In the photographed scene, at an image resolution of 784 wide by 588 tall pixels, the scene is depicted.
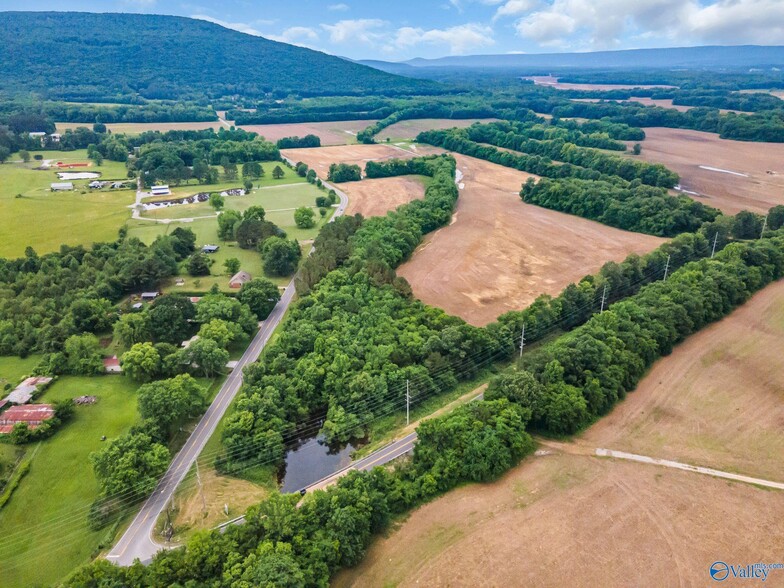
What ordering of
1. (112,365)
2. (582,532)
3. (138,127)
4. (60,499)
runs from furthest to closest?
1. (138,127)
2. (112,365)
3. (60,499)
4. (582,532)

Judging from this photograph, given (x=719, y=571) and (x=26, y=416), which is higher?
(x=26, y=416)

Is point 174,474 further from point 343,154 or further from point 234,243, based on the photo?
point 343,154

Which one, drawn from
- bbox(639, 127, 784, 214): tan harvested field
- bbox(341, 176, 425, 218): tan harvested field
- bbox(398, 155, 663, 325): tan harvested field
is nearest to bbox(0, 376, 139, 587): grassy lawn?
bbox(398, 155, 663, 325): tan harvested field

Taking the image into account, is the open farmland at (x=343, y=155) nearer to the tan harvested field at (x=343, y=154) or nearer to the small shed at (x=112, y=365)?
the tan harvested field at (x=343, y=154)

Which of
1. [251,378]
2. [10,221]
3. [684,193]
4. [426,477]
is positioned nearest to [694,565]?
[426,477]

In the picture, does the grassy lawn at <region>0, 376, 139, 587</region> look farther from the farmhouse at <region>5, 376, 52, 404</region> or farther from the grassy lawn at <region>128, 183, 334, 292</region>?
the grassy lawn at <region>128, 183, 334, 292</region>

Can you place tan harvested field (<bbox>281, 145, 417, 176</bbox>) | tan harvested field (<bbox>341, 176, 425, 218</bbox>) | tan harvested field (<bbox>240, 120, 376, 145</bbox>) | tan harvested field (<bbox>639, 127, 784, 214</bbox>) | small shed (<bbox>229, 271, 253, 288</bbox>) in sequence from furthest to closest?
tan harvested field (<bbox>240, 120, 376, 145</bbox>), tan harvested field (<bbox>281, 145, 417, 176</bbox>), tan harvested field (<bbox>341, 176, 425, 218</bbox>), tan harvested field (<bbox>639, 127, 784, 214</bbox>), small shed (<bbox>229, 271, 253, 288</bbox>)

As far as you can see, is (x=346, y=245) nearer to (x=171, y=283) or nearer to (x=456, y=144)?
(x=171, y=283)

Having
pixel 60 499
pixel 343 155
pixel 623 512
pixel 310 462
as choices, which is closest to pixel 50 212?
pixel 343 155
